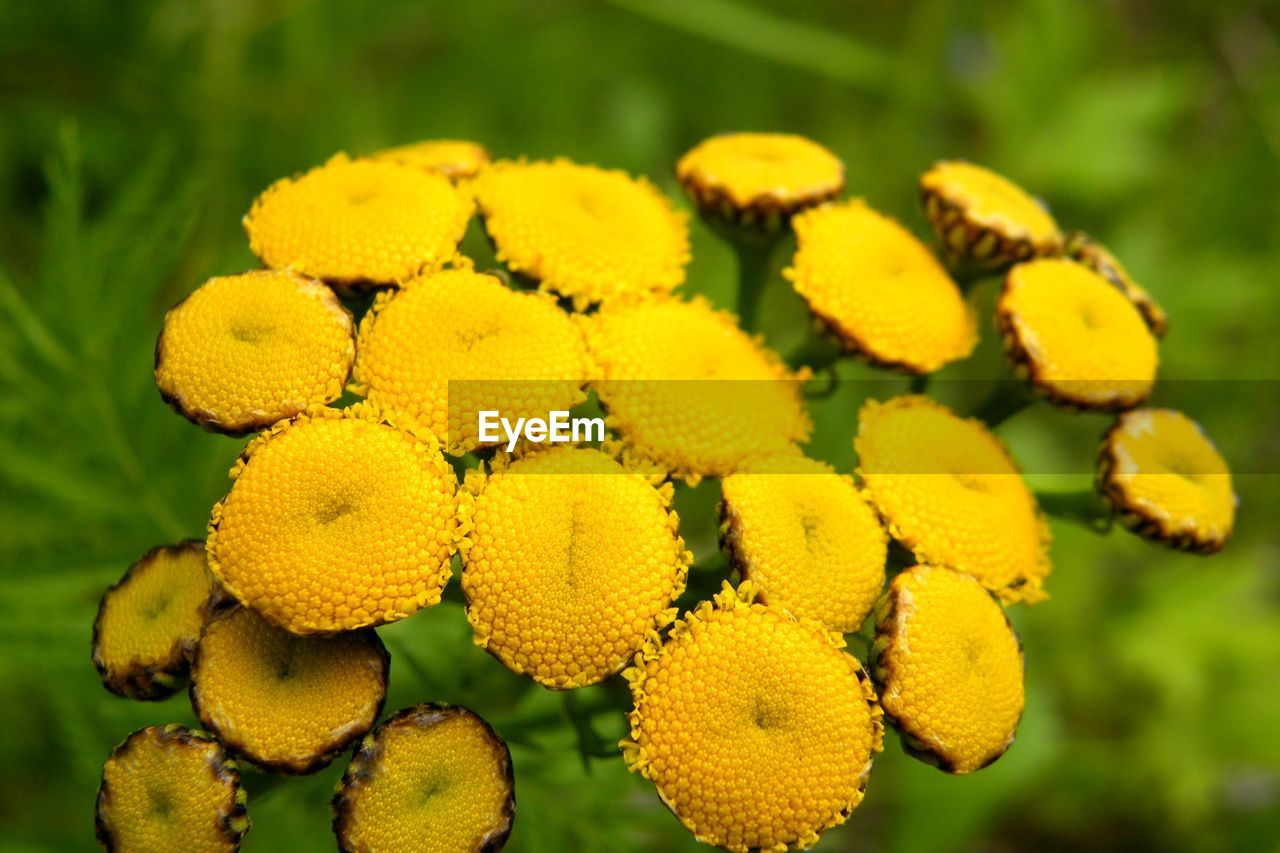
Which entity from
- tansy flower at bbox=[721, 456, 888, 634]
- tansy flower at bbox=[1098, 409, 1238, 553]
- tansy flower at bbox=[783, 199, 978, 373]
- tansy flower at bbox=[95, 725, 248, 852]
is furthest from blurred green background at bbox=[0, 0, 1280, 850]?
tansy flower at bbox=[783, 199, 978, 373]

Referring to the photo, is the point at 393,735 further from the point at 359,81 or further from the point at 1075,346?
the point at 359,81

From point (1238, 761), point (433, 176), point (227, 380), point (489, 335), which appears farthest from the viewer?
point (1238, 761)

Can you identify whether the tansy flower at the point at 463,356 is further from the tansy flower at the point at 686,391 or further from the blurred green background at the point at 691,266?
the blurred green background at the point at 691,266

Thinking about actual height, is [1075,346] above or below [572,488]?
above

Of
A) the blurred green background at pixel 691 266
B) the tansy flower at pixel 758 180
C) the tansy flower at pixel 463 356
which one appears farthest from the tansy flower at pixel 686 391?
the blurred green background at pixel 691 266

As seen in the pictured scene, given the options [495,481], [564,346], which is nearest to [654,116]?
[564,346]

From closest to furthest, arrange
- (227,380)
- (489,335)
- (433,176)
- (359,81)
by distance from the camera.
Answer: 1. (227,380)
2. (489,335)
3. (433,176)
4. (359,81)
